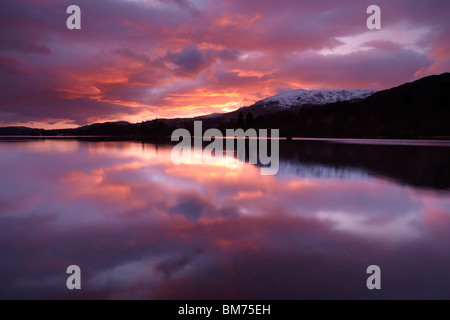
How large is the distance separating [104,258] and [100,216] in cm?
367

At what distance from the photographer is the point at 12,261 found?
5.90m

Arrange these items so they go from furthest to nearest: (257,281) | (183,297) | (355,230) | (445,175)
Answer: (445,175) < (355,230) < (257,281) < (183,297)

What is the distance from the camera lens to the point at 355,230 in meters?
7.88

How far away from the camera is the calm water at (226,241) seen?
4.89 meters

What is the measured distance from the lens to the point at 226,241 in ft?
23.0

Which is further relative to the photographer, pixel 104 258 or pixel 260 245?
pixel 260 245

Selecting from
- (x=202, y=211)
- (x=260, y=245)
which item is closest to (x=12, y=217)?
(x=202, y=211)

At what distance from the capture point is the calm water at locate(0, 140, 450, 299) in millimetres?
4891

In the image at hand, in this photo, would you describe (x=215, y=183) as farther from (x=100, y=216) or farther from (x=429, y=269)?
(x=429, y=269)

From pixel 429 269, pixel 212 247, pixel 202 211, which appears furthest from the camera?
pixel 202 211
